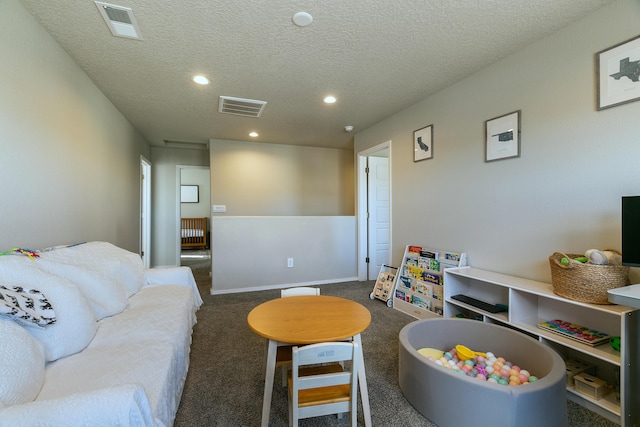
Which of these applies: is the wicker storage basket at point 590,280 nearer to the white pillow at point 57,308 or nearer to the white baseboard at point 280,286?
the white pillow at point 57,308

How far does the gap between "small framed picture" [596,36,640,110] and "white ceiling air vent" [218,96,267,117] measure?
2719mm

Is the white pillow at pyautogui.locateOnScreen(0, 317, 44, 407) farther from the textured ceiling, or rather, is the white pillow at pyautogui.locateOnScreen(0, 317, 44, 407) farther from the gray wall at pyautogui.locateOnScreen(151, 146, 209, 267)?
the gray wall at pyautogui.locateOnScreen(151, 146, 209, 267)

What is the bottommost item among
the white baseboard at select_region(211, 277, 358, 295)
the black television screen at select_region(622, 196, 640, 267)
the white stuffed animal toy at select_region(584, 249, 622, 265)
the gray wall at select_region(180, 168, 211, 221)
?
the white baseboard at select_region(211, 277, 358, 295)

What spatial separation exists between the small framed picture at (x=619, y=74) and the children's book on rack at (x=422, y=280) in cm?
144

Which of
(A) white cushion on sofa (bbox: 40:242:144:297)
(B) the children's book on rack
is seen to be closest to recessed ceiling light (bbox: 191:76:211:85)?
(A) white cushion on sofa (bbox: 40:242:144:297)

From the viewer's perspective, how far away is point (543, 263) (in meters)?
1.95

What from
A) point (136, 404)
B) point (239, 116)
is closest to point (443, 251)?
point (136, 404)

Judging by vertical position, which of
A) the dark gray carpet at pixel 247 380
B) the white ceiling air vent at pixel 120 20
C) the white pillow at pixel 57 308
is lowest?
the dark gray carpet at pixel 247 380

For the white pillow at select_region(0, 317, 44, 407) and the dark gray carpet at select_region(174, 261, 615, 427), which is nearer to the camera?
the white pillow at select_region(0, 317, 44, 407)

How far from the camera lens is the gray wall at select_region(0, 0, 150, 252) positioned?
4.98ft

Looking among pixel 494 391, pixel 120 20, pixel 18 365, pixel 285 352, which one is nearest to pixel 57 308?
pixel 18 365

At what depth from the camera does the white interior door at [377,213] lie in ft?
14.1

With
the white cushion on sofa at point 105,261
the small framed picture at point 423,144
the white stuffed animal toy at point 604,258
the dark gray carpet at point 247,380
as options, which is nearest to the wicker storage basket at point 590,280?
the white stuffed animal toy at point 604,258

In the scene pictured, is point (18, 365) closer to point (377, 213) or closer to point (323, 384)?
point (323, 384)
